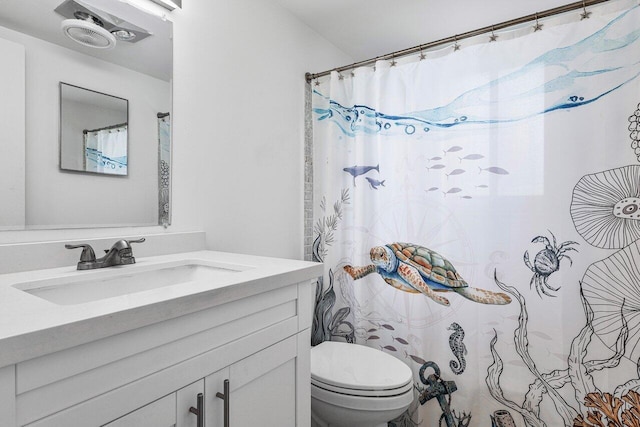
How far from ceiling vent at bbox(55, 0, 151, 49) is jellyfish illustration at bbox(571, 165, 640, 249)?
186 centimetres

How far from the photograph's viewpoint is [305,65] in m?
2.22

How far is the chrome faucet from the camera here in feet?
3.44

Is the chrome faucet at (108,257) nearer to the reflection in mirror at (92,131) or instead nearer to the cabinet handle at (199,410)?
the reflection in mirror at (92,131)

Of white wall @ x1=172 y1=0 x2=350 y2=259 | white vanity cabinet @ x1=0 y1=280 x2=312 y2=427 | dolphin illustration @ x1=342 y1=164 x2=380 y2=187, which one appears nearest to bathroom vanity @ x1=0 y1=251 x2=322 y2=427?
white vanity cabinet @ x1=0 y1=280 x2=312 y2=427

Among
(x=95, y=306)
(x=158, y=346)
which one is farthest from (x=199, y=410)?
(x=95, y=306)

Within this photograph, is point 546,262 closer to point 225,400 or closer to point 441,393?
point 441,393

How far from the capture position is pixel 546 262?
1.43m

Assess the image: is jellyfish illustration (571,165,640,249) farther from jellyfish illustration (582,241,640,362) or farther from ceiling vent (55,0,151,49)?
ceiling vent (55,0,151,49)

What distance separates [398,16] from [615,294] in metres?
1.85

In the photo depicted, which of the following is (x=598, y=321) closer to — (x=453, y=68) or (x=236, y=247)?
(x=453, y=68)

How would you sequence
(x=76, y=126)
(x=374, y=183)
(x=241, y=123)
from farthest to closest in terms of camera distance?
(x=374, y=183), (x=241, y=123), (x=76, y=126)

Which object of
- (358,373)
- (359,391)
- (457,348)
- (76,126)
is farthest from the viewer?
(457,348)

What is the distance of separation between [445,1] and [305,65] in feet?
2.92

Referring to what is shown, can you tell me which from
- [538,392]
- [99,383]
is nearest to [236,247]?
[99,383]
